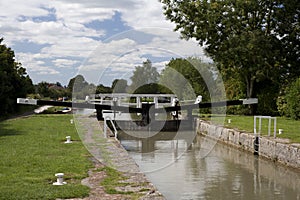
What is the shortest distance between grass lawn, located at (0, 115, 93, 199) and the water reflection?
2.11 meters

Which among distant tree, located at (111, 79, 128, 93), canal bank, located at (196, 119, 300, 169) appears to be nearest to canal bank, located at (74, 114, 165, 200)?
distant tree, located at (111, 79, 128, 93)

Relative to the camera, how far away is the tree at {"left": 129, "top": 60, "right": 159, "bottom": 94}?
1237 centimetres

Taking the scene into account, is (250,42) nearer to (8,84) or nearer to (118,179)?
(8,84)

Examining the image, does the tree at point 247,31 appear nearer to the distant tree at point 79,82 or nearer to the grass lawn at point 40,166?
the grass lawn at point 40,166

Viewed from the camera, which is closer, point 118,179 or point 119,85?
point 118,179

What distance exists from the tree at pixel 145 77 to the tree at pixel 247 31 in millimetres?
11826

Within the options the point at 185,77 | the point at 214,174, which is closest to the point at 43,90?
the point at 185,77

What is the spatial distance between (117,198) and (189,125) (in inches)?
740

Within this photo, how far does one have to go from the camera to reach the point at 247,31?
1065 inches

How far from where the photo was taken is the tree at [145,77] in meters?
12.4

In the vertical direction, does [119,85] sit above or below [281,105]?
above

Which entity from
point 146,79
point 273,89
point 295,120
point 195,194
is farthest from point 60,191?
point 273,89

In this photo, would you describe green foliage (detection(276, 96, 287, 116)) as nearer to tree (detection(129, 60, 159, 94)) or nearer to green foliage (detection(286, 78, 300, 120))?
green foliage (detection(286, 78, 300, 120))

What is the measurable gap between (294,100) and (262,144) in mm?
9198
